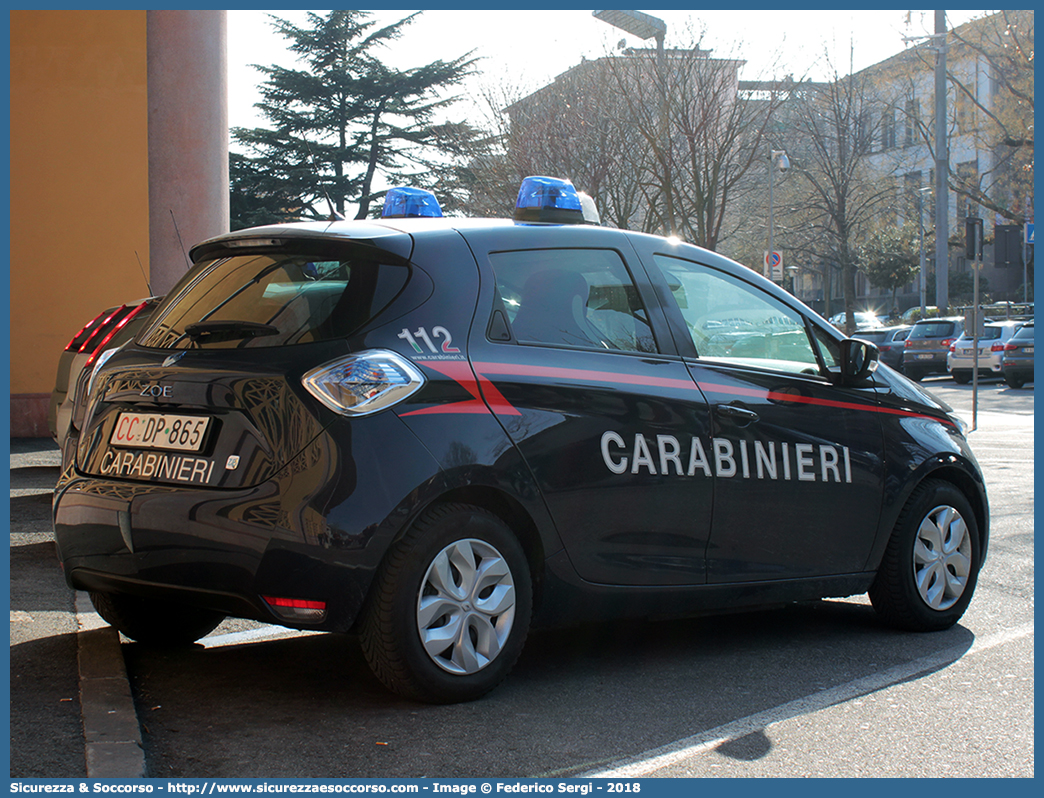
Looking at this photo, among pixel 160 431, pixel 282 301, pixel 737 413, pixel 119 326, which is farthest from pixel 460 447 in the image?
pixel 119 326

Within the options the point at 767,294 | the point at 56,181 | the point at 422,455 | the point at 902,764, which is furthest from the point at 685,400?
the point at 56,181

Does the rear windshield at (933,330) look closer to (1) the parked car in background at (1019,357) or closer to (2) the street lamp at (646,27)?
(1) the parked car in background at (1019,357)

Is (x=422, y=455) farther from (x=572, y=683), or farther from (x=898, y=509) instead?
(x=898, y=509)

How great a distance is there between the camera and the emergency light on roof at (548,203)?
4.72m

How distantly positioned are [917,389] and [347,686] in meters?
3.01

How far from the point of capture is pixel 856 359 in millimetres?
5156

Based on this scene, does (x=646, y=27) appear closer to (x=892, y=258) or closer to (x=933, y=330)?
(x=933, y=330)

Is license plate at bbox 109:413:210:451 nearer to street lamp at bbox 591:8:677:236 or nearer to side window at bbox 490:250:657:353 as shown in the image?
side window at bbox 490:250:657:353

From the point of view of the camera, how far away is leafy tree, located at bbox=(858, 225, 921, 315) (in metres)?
62.3

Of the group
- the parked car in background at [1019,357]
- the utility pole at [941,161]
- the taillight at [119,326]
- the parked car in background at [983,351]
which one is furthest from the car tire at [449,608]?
the utility pole at [941,161]

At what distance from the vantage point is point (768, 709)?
403 centimetres

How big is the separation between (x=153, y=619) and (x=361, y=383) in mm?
1601

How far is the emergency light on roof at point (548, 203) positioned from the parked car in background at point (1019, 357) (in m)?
25.2

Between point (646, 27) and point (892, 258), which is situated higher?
point (646, 27)
